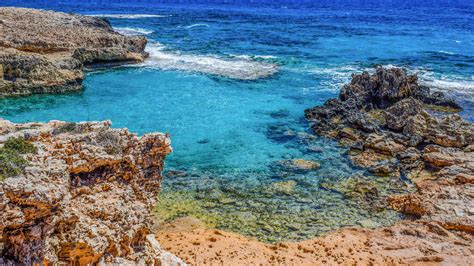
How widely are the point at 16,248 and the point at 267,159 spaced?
16890 millimetres

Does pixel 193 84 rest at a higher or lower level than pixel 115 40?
lower

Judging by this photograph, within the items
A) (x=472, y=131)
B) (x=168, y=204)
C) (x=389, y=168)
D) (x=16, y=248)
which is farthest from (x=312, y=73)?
(x=16, y=248)

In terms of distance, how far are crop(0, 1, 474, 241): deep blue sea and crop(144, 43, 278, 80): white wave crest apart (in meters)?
0.12

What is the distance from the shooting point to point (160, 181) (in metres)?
12.0

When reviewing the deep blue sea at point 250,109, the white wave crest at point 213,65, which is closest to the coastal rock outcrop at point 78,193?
the deep blue sea at point 250,109

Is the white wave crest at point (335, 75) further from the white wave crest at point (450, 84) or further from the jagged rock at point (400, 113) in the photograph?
the jagged rock at point (400, 113)

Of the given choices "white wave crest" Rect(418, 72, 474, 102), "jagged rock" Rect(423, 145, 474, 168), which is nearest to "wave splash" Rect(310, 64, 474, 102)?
"white wave crest" Rect(418, 72, 474, 102)

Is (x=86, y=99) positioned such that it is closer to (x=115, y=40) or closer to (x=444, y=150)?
(x=115, y=40)

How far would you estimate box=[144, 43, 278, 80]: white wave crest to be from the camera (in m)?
42.0

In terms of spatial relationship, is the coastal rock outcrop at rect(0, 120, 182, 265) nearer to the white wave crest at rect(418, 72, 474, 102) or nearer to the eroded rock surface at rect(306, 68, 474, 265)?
the eroded rock surface at rect(306, 68, 474, 265)

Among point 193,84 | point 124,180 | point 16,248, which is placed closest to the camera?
point 16,248

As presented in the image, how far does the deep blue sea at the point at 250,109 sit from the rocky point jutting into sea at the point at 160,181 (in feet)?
3.39

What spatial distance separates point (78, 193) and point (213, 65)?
36.6m

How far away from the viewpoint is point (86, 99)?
1276 inches
